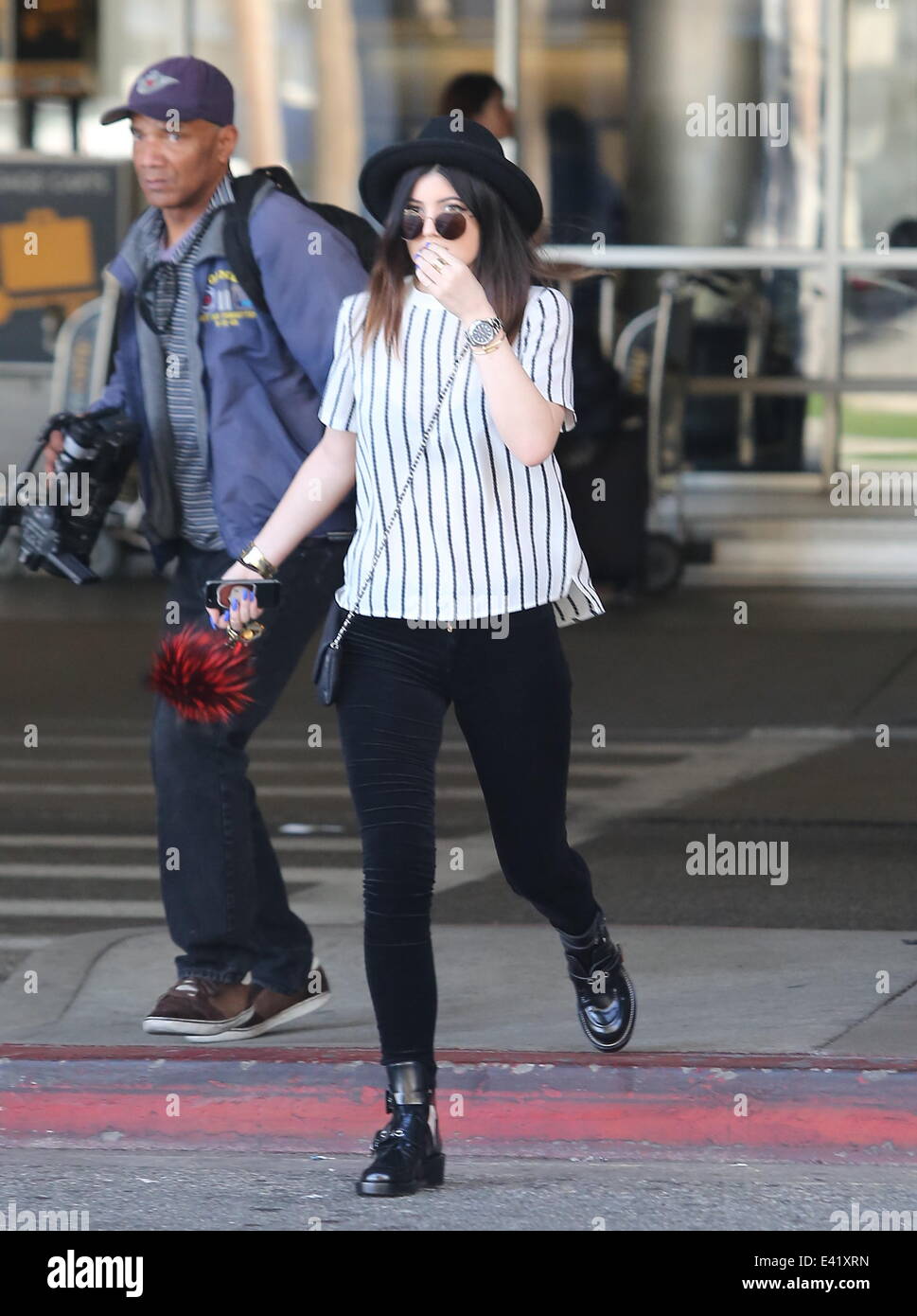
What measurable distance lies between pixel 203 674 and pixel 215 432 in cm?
62

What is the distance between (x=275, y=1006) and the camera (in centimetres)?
558

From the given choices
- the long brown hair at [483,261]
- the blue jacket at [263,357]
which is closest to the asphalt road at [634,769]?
the blue jacket at [263,357]

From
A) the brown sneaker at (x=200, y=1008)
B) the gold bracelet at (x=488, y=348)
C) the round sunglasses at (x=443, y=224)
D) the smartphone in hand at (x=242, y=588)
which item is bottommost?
the brown sneaker at (x=200, y=1008)

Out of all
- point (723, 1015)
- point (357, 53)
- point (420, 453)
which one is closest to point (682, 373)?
point (357, 53)

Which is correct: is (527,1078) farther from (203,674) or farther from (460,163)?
(460,163)

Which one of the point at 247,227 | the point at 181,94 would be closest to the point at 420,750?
the point at 247,227

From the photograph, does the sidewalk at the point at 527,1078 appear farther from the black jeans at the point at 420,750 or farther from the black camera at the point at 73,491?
the black camera at the point at 73,491

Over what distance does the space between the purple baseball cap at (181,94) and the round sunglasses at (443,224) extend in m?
1.08

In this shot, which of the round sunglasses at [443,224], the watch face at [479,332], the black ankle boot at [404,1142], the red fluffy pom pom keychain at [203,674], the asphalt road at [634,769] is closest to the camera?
the watch face at [479,332]

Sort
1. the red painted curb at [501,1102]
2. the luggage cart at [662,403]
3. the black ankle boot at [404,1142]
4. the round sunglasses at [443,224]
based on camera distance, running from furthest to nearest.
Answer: the luggage cart at [662,403] < the red painted curb at [501,1102] < the black ankle boot at [404,1142] < the round sunglasses at [443,224]

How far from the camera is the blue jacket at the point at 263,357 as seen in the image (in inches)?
208

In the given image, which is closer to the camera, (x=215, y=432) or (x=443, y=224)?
(x=443, y=224)

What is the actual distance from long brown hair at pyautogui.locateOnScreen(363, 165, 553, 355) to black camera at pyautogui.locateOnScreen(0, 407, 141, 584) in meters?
1.00
